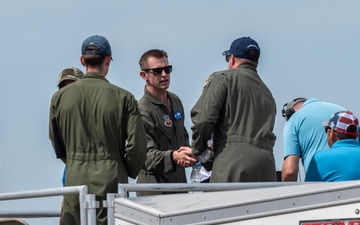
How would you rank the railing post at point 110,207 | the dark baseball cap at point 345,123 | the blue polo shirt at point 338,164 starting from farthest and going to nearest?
the dark baseball cap at point 345,123, the blue polo shirt at point 338,164, the railing post at point 110,207

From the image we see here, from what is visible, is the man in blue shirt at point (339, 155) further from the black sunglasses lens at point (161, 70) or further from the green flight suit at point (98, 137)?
the black sunglasses lens at point (161, 70)

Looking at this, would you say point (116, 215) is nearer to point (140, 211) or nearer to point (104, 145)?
point (140, 211)

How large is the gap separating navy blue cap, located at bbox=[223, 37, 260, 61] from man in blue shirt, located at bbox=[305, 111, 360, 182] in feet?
2.89

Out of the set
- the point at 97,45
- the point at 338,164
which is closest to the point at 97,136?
the point at 97,45

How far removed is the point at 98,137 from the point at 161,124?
1524 mm

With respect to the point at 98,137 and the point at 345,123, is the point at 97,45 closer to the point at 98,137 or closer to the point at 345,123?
the point at 98,137

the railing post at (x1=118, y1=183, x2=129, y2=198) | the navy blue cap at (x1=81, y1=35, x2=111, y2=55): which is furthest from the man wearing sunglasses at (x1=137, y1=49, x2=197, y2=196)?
the railing post at (x1=118, y1=183, x2=129, y2=198)

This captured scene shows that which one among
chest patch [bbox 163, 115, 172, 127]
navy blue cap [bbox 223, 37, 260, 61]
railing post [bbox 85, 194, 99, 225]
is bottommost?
railing post [bbox 85, 194, 99, 225]

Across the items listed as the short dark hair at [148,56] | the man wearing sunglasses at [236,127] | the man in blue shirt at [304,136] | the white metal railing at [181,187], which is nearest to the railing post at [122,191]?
the white metal railing at [181,187]

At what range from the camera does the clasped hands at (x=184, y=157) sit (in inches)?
300

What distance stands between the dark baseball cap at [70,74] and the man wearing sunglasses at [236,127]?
1194 mm

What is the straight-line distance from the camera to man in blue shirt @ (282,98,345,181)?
27.1 ft

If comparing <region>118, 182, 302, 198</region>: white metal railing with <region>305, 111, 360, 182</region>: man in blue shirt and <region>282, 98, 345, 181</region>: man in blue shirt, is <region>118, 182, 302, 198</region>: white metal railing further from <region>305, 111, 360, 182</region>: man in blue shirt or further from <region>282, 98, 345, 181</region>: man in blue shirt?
<region>282, 98, 345, 181</region>: man in blue shirt

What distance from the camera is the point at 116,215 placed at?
5.68 metres
